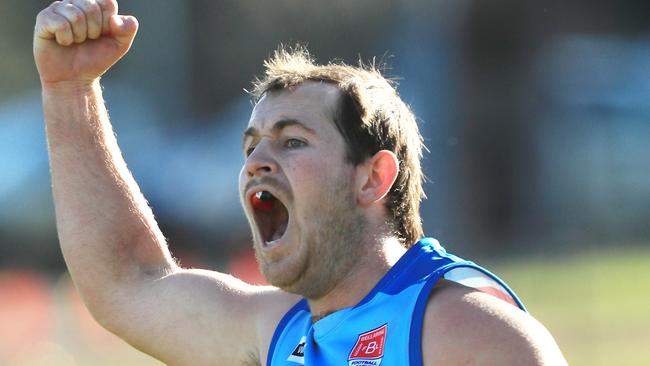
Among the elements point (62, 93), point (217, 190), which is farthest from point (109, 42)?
point (217, 190)

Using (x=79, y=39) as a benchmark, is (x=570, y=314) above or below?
below

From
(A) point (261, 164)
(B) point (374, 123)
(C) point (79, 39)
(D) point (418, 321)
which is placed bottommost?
(D) point (418, 321)

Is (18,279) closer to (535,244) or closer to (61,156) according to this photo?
(535,244)

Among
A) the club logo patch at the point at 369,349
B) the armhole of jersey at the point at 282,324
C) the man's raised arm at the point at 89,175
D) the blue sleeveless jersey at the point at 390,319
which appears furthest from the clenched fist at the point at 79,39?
the club logo patch at the point at 369,349

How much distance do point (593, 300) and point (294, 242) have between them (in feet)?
26.7

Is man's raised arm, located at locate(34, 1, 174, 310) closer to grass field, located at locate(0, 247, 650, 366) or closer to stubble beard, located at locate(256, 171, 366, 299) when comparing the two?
stubble beard, located at locate(256, 171, 366, 299)

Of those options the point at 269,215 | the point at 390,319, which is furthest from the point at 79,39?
the point at 390,319

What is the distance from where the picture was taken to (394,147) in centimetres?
382

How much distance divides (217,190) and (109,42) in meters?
9.33

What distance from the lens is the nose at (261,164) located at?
3.66m

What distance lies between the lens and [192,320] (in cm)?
413

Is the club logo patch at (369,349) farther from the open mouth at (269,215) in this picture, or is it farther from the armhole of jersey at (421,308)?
the open mouth at (269,215)

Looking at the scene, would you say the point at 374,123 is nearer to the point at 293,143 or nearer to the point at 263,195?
the point at 293,143

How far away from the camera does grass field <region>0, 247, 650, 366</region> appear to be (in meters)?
9.80
